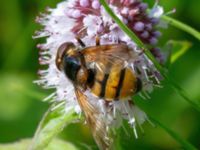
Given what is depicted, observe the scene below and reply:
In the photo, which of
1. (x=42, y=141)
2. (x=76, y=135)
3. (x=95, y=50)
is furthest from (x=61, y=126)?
(x=76, y=135)

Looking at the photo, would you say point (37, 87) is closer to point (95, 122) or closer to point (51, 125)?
point (51, 125)

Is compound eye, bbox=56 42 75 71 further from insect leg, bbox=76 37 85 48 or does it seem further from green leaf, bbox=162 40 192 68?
green leaf, bbox=162 40 192 68

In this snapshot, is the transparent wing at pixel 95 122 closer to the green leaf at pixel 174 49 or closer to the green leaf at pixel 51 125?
the green leaf at pixel 51 125

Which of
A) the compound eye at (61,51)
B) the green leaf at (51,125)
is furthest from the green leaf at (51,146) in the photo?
the compound eye at (61,51)

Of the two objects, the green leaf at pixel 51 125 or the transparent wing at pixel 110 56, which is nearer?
the transparent wing at pixel 110 56

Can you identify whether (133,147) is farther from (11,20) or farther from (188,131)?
(11,20)
